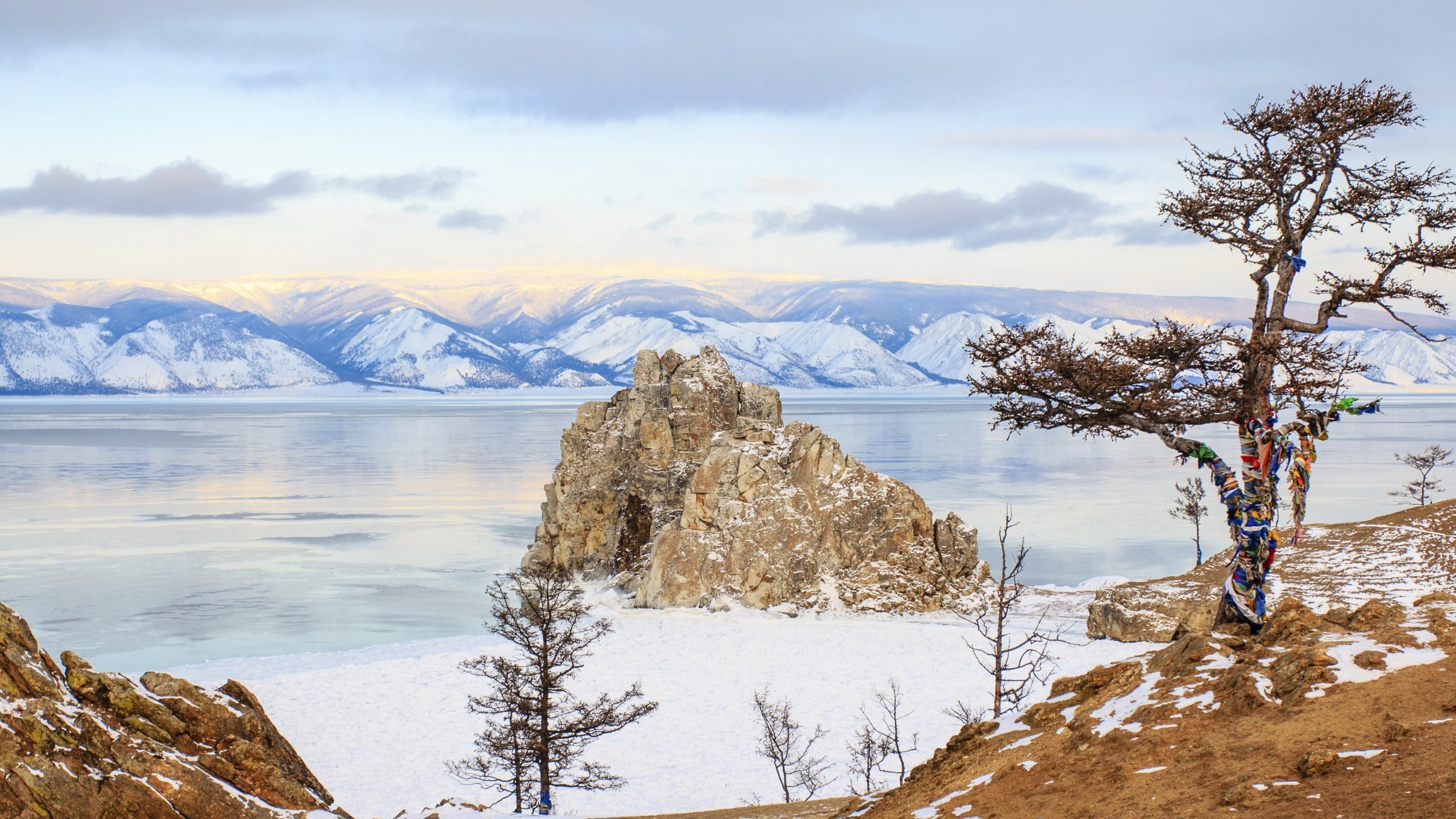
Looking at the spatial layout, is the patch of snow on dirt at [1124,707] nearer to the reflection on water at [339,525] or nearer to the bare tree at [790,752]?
the bare tree at [790,752]

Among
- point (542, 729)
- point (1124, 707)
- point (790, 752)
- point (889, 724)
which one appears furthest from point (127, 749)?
point (889, 724)

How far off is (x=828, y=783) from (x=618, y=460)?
1148 inches

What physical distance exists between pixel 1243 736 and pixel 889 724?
18.4 m

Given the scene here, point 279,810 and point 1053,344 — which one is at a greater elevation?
point 1053,344

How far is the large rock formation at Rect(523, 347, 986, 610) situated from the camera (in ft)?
145

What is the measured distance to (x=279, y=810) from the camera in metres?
13.4

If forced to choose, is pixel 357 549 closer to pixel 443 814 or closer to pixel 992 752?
pixel 443 814

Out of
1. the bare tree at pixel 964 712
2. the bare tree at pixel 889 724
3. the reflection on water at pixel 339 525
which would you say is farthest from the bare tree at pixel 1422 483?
the bare tree at pixel 889 724

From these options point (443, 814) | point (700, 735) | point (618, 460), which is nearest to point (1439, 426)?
point (618, 460)

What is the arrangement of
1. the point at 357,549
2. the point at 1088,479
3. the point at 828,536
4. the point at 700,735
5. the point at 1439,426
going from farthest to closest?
the point at 1439,426 < the point at 1088,479 < the point at 357,549 < the point at 828,536 < the point at 700,735

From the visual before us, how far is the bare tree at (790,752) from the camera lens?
934 inches

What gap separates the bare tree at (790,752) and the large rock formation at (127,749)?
10273 mm

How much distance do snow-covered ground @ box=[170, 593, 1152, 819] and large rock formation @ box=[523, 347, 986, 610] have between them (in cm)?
183

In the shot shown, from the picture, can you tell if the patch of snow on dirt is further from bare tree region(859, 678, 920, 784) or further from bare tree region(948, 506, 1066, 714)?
bare tree region(859, 678, 920, 784)
